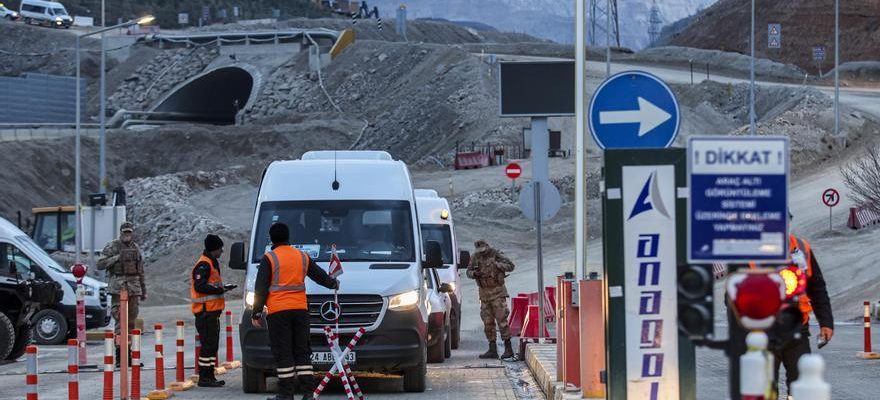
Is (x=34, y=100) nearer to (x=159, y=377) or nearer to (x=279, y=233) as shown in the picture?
(x=159, y=377)

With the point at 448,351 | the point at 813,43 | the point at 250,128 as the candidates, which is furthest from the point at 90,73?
the point at 448,351

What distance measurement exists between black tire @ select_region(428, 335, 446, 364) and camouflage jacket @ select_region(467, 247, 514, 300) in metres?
0.98

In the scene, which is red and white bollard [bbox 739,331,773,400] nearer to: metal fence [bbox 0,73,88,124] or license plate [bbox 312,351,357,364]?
license plate [bbox 312,351,357,364]

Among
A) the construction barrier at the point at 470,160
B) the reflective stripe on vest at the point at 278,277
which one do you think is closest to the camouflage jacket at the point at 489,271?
the reflective stripe on vest at the point at 278,277

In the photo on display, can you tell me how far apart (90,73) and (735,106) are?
55.0m

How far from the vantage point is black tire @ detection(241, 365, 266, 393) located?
1725 cm

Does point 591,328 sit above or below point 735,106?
below

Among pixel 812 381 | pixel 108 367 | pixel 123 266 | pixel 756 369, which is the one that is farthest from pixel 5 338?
pixel 812 381

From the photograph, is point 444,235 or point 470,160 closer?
point 444,235

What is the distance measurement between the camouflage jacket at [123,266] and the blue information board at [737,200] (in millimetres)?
15738

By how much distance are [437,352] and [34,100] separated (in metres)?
74.8

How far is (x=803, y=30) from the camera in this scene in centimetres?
12331

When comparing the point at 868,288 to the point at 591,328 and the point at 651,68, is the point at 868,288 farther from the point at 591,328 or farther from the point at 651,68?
the point at 651,68

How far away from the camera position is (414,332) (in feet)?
56.2
